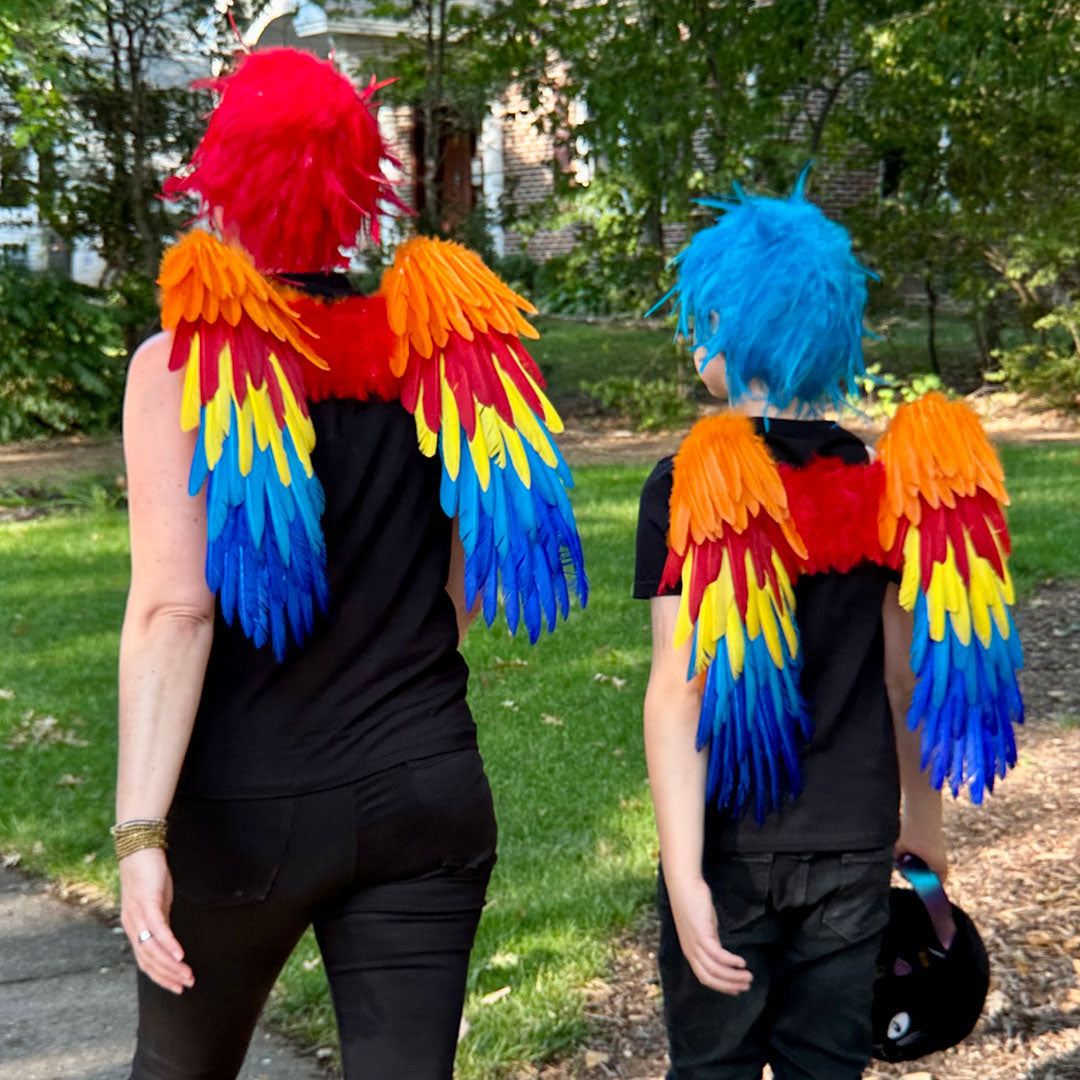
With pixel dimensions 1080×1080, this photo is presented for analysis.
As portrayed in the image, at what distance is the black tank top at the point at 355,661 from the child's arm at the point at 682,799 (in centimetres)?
36

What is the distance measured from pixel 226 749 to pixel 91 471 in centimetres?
1074

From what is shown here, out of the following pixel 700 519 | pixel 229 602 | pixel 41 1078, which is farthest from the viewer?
pixel 41 1078

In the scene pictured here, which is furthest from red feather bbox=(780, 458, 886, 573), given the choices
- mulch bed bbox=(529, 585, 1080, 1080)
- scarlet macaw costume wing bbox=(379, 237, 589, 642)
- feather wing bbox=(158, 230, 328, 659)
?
mulch bed bbox=(529, 585, 1080, 1080)

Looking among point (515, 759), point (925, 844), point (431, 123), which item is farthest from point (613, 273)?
point (925, 844)

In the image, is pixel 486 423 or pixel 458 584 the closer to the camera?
pixel 486 423

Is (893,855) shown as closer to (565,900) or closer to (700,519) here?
(700,519)

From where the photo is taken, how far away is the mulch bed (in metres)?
3.59

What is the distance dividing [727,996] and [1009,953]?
1.90 metres

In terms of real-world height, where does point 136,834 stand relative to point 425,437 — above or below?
below

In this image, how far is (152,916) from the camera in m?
1.91

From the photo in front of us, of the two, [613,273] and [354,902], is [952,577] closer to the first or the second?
[354,902]

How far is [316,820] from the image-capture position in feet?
6.68

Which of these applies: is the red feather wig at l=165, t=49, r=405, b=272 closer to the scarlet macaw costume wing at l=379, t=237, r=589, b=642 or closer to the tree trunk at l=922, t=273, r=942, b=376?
the scarlet macaw costume wing at l=379, t=237, r=589, b=642

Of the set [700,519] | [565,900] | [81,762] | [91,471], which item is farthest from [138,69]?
[700,519]
